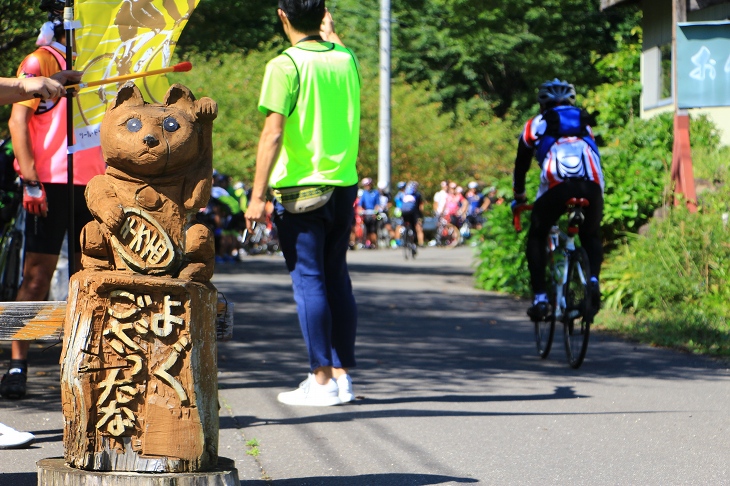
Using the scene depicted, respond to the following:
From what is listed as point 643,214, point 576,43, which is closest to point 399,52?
point 576,43

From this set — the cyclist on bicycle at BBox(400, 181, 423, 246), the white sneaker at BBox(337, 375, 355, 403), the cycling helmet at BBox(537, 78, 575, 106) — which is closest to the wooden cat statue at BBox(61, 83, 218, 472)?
the white sneaker at BBox(337, 375, 355, 403)

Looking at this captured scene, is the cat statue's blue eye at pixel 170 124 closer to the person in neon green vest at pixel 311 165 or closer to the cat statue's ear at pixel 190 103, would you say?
the cat statue's ear at pixel 190 103

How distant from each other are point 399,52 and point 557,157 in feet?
138

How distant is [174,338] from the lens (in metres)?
3.58

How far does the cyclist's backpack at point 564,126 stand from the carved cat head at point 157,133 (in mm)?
4003

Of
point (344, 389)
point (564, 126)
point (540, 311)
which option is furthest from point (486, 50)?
point (344, 389)

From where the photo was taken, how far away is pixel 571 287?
24.7ft

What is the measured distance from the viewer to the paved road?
181 inches

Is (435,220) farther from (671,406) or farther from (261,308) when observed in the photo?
(671,406)

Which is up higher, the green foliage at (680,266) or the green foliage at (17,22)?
the green foliage at (17,22)

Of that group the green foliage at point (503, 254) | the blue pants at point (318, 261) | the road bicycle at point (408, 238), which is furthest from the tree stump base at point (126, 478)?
the road bicycle at point (408, 238)

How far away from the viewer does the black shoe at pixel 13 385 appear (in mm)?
5867

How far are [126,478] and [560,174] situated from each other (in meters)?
4.47

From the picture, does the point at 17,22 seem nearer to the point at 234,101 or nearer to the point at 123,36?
the point at 123,36
